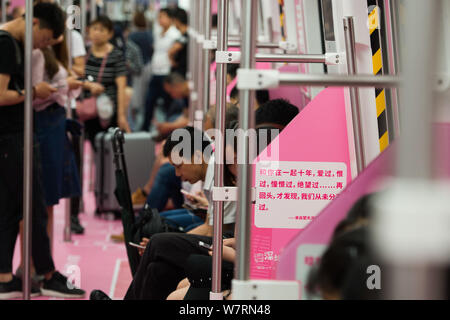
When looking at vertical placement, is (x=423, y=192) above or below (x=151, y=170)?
below

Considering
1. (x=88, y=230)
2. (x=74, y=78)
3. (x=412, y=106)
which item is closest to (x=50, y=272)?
(x=74, y=78)

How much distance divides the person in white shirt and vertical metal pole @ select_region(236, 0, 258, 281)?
7.14 m

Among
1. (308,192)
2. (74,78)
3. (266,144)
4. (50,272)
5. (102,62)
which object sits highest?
(102,62)

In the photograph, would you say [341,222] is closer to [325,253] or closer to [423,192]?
[325,253]

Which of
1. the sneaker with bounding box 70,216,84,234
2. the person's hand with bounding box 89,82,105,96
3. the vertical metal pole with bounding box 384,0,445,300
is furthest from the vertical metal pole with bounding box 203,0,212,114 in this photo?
the vertical metal pole with bounding box 384,0,445,300

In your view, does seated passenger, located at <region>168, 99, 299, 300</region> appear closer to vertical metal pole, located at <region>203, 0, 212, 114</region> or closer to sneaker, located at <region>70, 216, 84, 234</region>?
vertical metal pole, located at <region>203, 0, 212, 114</region>

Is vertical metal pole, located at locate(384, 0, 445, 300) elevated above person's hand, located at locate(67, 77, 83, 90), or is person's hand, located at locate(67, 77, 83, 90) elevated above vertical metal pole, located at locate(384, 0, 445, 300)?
person's hand, located at locate(67, 77, 83, 90)

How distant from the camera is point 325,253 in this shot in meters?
1.40

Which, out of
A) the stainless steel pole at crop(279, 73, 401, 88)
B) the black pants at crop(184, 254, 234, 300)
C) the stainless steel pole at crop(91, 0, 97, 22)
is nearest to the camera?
the stainless steel pole at crop(279, 73, 401, 88)

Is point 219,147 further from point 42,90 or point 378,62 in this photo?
point 42,90

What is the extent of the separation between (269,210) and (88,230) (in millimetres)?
3278

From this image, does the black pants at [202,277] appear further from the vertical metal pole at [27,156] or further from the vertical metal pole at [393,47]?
the vertical metal pole at [27,156]

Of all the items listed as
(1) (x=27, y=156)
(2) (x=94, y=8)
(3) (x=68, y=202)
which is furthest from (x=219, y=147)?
(2) (x=94, y=8)

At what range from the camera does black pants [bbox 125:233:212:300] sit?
301cm
